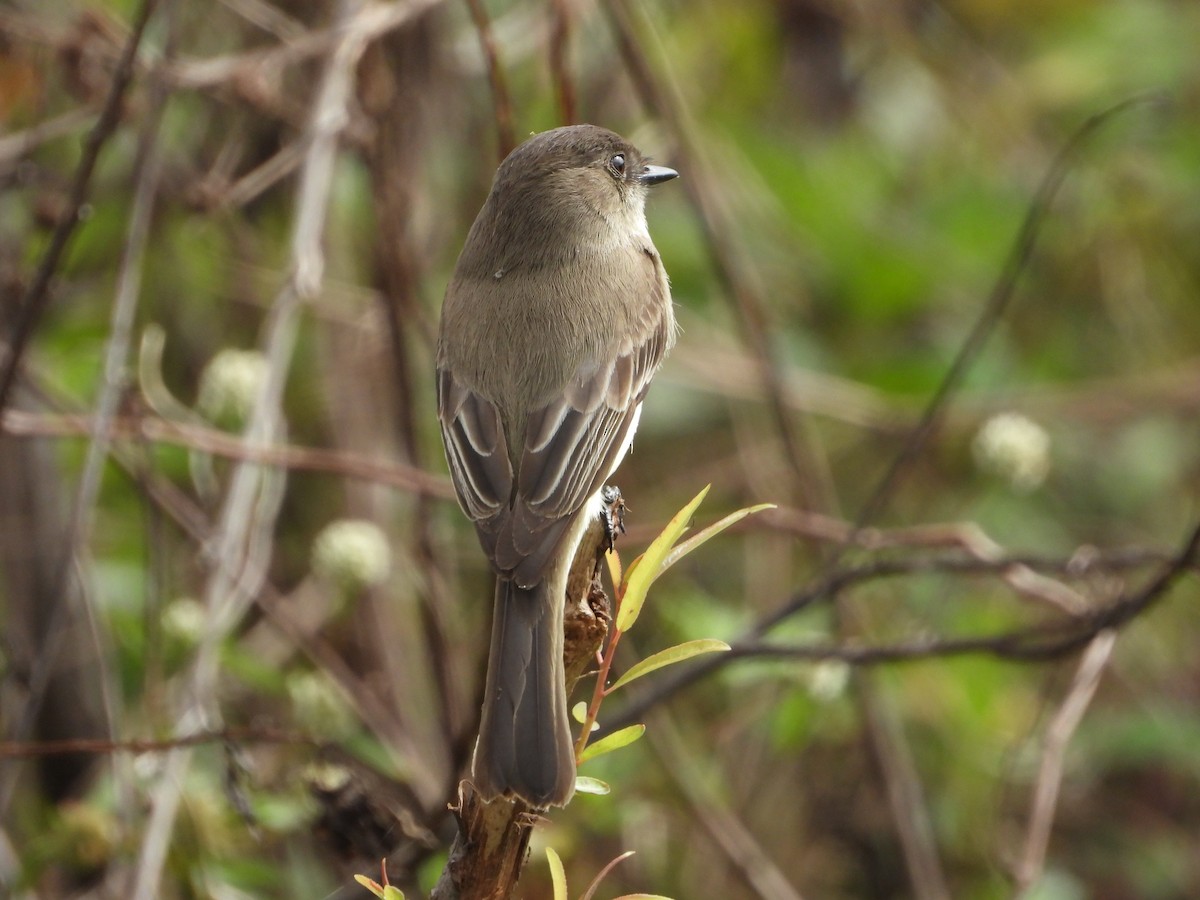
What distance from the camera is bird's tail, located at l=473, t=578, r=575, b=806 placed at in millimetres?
2400

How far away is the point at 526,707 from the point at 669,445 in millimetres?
3750

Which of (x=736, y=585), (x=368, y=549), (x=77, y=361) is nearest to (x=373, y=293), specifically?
(x=77, y=361)

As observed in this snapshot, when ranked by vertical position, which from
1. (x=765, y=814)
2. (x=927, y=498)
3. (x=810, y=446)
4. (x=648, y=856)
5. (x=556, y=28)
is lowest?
(x=765, y=814)

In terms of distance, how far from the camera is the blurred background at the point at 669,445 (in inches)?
149

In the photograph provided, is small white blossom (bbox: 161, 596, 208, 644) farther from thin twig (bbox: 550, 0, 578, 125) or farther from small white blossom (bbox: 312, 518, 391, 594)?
thin twig (bbox: 550, 0, 578, 125)

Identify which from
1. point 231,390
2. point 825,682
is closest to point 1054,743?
point 825,682

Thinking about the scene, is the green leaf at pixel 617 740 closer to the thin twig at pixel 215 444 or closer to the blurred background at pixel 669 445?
the blurred background at pixel 669 445

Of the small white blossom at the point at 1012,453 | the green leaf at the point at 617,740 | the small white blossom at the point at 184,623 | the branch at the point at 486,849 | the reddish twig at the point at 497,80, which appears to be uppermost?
the reddish twig at the point at 497,80

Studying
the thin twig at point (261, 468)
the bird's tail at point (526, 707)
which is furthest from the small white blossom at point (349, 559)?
the bird's tail at point (526, 707)

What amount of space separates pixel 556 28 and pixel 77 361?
1850 millimetres

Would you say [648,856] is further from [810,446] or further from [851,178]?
[851,178]

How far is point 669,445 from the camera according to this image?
6.39 meters

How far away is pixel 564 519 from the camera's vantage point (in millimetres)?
3219

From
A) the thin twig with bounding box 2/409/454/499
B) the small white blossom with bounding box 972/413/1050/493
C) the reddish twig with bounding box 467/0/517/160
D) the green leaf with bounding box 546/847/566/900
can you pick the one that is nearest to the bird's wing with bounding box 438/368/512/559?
the thin twig with bounding box 2/409/454/499
